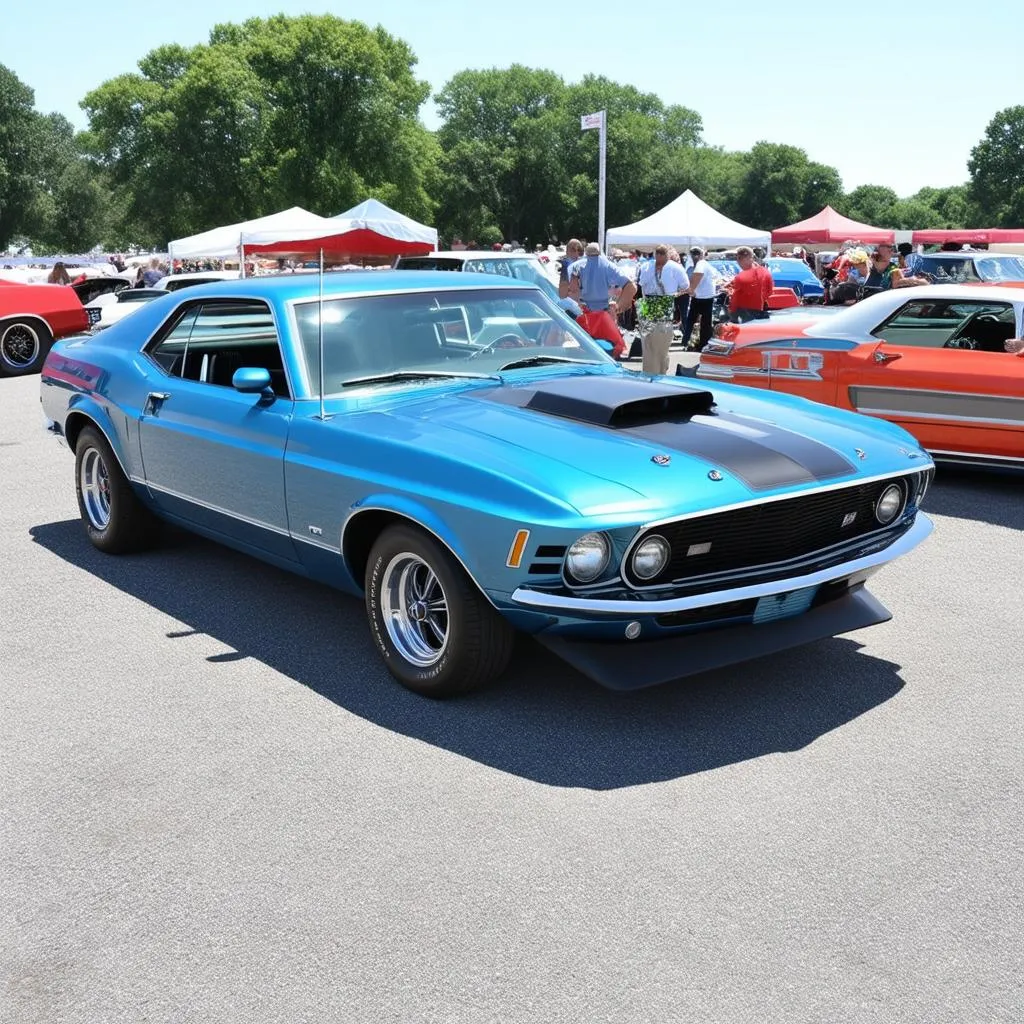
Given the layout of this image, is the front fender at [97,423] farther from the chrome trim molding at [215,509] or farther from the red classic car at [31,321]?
the red classic car at [31,321]

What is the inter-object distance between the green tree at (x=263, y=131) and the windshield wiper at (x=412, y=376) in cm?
5068

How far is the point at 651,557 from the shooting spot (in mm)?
3643

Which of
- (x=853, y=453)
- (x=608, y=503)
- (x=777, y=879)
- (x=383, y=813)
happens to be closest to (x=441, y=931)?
(x=383, y=813)

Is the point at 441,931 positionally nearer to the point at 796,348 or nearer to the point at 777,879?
the point at 777,879

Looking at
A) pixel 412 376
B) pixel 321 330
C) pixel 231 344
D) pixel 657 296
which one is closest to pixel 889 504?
pixel 412 376

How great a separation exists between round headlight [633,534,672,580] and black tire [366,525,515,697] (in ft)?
1.73

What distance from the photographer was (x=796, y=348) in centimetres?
840

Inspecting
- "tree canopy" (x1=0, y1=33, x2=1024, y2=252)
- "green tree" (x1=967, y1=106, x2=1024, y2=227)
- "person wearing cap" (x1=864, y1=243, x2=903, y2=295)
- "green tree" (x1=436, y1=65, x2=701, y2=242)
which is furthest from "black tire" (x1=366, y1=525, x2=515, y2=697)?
"green tree" (x1=967, y1=106, x2=1024, y2=227)

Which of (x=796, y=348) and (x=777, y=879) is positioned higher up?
(x=796, y=348)

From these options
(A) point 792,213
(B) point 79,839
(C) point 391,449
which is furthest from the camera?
(A) point 792,213

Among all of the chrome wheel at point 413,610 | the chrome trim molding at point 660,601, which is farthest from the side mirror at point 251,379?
the chrome trim molding at point 660,601

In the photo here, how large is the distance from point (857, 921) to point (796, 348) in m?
6.14

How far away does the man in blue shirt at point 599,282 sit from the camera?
12.1 m

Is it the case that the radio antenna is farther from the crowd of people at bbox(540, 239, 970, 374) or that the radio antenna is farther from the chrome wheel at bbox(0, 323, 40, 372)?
the chrome wheel at bbox(0, 323, 40, 372)
